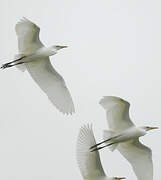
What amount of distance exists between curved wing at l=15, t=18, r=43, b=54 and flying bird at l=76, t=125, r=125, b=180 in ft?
8.82

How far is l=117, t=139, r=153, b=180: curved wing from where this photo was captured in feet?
58.9

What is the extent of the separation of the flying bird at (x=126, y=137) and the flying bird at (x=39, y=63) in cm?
130

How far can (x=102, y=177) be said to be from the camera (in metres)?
17.2

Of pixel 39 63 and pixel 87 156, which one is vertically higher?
pixel 39 63

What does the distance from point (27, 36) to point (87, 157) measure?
11.6 ft

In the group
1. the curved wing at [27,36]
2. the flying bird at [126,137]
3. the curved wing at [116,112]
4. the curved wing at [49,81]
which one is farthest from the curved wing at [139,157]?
the curved wing at [27,36]

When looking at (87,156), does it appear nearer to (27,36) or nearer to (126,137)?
(126,137)

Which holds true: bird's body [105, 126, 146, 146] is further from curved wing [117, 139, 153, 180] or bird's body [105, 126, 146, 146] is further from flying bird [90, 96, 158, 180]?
curved wing [117, 139, 153, 180]

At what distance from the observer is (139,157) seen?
18266 millimetres

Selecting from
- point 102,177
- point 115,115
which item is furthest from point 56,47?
point 102,177

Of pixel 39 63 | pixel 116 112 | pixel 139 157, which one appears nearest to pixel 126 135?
pixel 116 112

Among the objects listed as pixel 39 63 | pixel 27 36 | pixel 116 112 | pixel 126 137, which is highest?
pixel 27 36

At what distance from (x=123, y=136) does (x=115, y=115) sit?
0.58m

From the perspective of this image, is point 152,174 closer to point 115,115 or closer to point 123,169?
point 115,115
